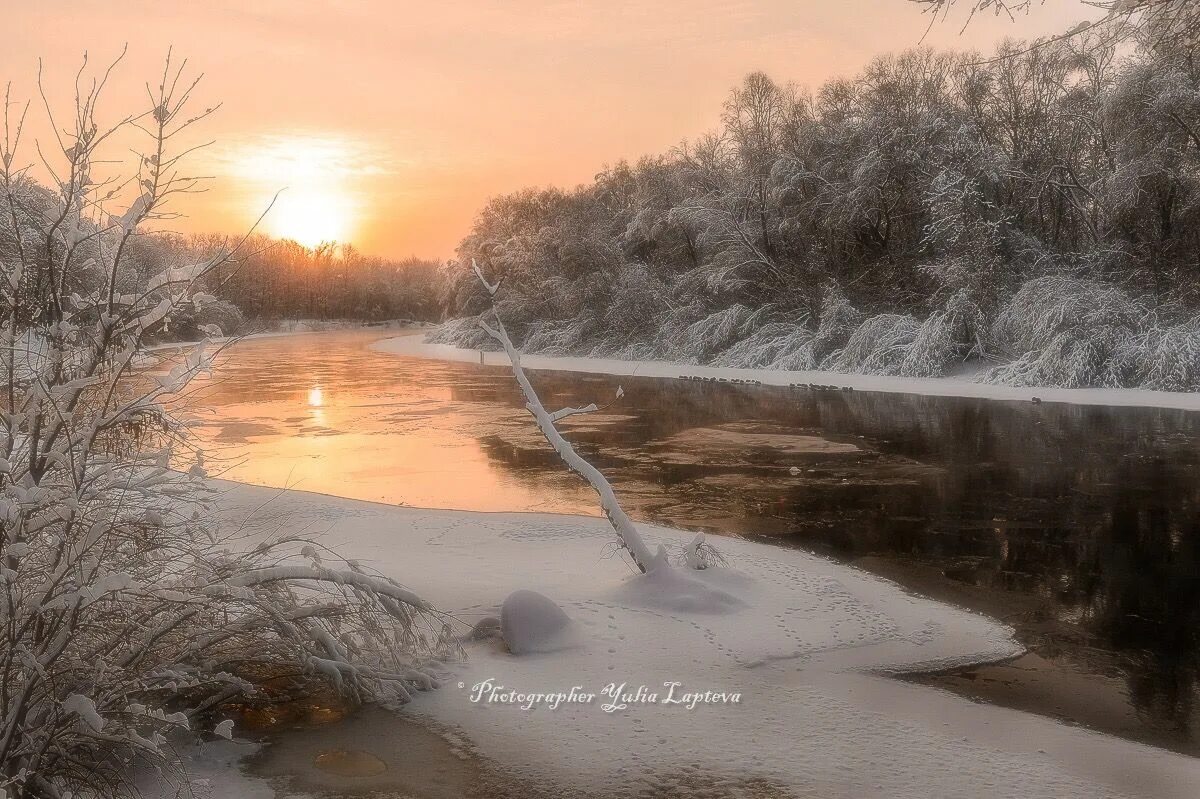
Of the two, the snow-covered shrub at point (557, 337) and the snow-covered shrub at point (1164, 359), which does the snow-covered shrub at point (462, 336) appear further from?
the snow-covered shrub at point (1164, 359)

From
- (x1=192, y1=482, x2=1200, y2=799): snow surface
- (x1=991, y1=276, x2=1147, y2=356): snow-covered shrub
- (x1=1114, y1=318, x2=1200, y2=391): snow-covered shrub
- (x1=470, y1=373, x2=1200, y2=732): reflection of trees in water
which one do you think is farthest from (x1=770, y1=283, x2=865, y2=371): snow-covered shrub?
(x1=192, y1=482, x2=1200, y2=799): snow surface

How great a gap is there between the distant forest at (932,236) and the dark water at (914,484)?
18.5 feet

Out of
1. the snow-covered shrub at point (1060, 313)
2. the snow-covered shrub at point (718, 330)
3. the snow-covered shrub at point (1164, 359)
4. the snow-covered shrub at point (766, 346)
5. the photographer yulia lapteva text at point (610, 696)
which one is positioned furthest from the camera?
the snow-covered shrub at point (718, 330)

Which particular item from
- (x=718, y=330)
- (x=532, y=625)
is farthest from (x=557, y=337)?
(x=532, y=625)

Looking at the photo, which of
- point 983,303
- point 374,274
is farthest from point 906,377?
point 374,274

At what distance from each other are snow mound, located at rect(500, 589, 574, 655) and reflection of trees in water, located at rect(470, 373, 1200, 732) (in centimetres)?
394

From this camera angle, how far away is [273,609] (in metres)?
5.59

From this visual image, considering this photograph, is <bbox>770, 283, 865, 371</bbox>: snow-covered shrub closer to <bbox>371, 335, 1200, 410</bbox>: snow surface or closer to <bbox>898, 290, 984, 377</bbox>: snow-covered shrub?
<bbox>371, 335, 1200, 410</bbox>: snow surface

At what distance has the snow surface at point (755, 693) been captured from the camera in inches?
213

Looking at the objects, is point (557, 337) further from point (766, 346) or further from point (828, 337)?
point (828, 337)

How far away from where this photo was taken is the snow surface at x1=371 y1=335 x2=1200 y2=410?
24.2 meters

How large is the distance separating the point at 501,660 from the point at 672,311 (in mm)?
37821

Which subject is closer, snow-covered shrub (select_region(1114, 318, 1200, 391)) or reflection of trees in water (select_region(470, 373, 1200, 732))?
reflection of trees in water (select_region(470, 373, 1200, 732))

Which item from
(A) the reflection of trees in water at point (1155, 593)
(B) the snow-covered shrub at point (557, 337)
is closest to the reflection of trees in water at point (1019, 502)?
(A) the reflection of trees in water at point (1155, 593)
